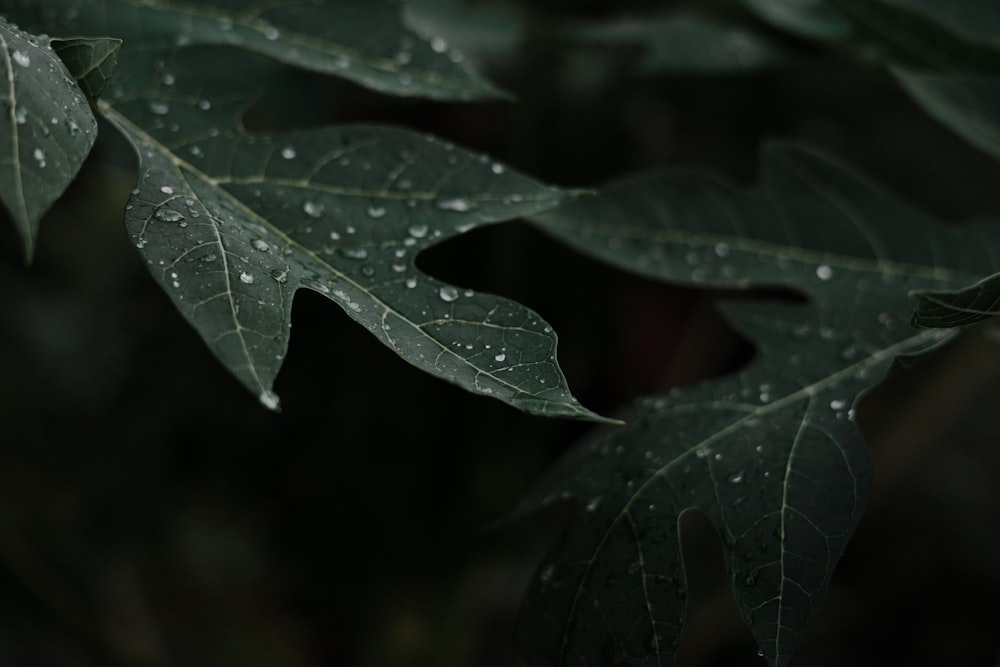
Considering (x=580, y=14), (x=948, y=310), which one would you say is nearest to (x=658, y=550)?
(x=948, y=310)

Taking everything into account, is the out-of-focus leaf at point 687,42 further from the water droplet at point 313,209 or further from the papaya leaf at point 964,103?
the water droplet at point 313,209

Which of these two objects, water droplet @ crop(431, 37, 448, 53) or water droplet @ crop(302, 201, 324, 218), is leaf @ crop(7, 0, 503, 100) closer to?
water droplet @ crop(431, 37, 448, 53)

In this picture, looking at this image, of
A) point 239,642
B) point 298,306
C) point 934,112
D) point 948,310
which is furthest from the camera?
point 239,642

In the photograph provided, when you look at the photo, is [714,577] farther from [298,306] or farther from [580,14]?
[580,14]

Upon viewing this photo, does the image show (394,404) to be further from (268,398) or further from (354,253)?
(268,398)

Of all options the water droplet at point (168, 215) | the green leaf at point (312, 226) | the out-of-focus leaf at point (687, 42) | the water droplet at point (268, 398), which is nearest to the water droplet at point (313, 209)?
the green leaf at point (312, 226)

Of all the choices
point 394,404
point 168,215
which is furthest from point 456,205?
point 394,404
